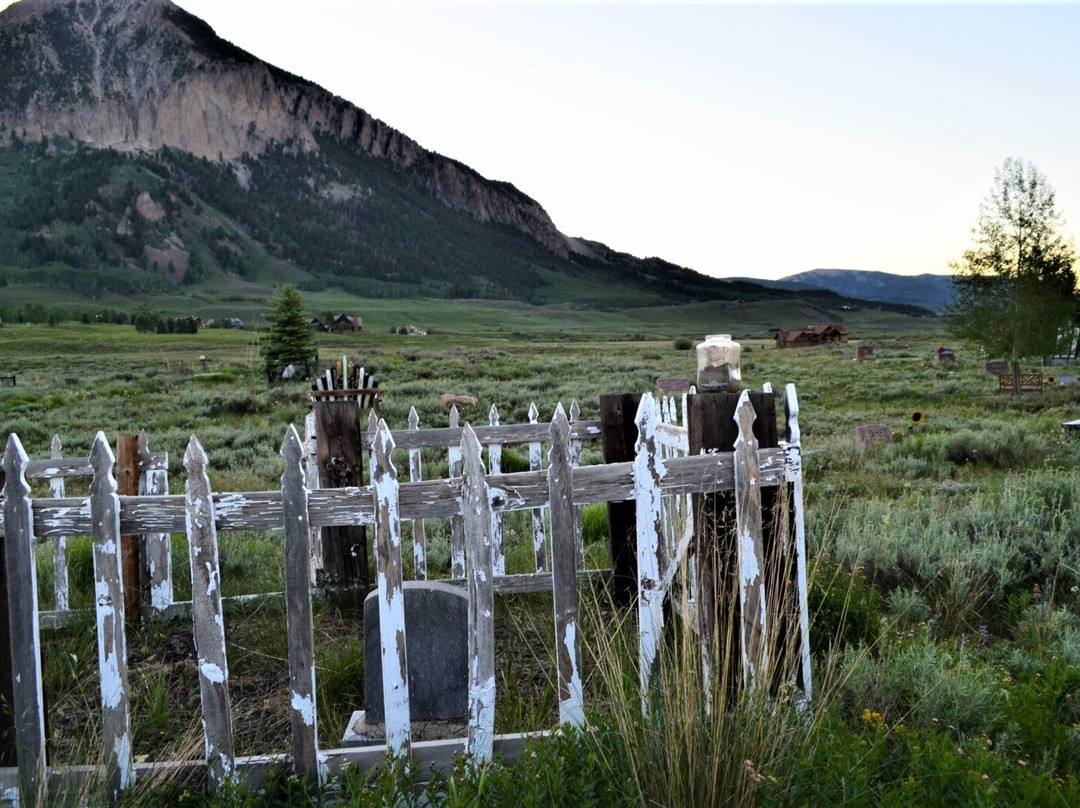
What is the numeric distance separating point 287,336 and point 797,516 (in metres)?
36.0

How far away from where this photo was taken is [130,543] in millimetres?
5637

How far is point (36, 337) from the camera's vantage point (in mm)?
68375

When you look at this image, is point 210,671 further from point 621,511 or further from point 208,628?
point 621,511

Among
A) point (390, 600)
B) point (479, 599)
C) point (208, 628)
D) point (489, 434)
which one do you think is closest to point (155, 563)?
point (489, 434)

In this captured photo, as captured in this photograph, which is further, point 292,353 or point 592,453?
point 292,353

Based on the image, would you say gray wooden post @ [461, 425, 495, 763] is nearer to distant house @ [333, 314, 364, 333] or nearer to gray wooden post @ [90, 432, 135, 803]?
gray wooden post @ [90, 432, 135, 803]

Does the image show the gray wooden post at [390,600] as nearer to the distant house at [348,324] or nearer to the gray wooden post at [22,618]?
the gray wooden post at [22,618]

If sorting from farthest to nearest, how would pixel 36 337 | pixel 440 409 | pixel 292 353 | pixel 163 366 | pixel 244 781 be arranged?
pixel 36 337 → pixel 163 366 → pixel 292 353 → pixel 440 409 → pixel 244 781

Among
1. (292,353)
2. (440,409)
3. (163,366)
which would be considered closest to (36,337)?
(163,366)

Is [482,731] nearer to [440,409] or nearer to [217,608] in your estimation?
[217,608]

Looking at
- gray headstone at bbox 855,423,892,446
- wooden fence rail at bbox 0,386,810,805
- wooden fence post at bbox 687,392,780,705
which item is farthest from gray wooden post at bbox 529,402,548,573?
gray headstone at bbox 855,423,892,446

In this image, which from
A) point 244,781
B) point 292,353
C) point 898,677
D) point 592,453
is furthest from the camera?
point 292,353

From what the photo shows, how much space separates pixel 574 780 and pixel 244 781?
136cm

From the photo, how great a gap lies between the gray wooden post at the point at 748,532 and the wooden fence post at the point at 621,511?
5.61ft
